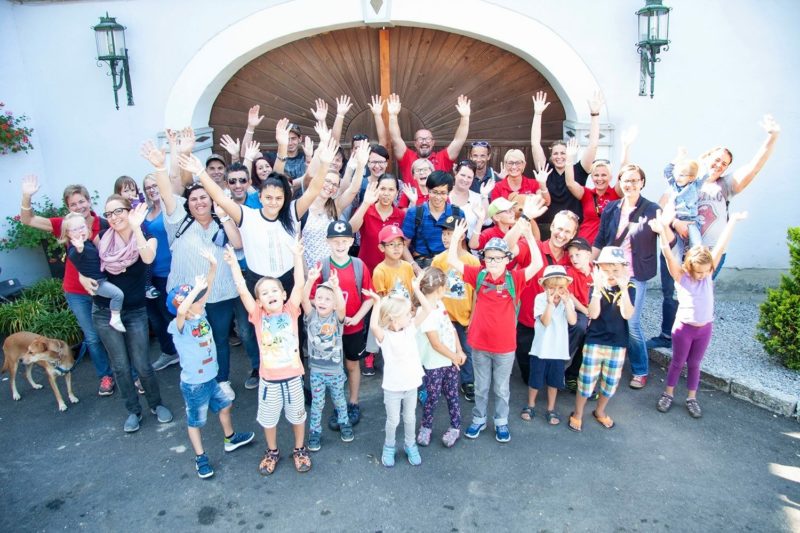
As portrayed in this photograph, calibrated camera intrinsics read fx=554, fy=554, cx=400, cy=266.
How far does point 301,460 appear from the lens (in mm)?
3555

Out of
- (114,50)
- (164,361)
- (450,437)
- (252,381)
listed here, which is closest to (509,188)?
(450,437)

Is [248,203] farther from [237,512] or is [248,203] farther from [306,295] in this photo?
[237,512]

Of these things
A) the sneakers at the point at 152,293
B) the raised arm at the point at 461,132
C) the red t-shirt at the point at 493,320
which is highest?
the raised arm at the point at 461,132

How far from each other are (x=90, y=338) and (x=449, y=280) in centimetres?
299

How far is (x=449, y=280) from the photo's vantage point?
3975 mm

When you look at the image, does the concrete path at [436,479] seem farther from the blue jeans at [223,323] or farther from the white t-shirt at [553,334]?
the white t-shirt at [553,334]

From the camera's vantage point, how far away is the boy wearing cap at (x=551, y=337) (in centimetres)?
373

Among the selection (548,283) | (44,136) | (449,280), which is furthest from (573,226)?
(44,136)

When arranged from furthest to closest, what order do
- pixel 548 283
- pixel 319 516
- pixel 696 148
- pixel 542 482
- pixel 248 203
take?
1. pixel 696 148
2. pixel 248 203
3. pixel 548 283
4. pixel 542 482
5. pixel 319 516

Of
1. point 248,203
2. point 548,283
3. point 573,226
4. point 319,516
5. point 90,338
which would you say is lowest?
point 319,516

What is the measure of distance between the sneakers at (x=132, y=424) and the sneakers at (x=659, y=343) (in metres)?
4.29

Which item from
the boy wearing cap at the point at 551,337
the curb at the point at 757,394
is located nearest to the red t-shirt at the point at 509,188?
the boy wearing cap at the point at 551,337

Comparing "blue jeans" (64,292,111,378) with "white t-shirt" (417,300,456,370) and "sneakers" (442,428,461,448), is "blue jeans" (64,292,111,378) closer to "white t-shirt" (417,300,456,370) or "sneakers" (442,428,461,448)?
"white t-shirt" (417,300,456,370)

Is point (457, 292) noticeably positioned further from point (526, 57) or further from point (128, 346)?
point (526, 57)
